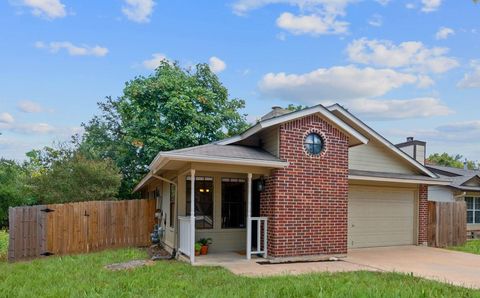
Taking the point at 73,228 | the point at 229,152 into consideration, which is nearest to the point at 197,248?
the point at 229,152

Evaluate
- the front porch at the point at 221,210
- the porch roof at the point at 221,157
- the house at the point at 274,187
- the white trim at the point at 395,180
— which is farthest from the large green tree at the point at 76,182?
the white trim at the point at 395,180

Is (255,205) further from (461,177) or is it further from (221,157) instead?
(461,177)

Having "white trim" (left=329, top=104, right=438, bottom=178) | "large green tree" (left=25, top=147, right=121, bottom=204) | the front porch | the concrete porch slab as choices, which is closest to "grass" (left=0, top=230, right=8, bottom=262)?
"large green tree" (left=25, top=147, right=121, bottom=204)

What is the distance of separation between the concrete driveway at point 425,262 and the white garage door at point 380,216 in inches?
16.8

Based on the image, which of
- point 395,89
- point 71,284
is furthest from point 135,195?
point 71,284

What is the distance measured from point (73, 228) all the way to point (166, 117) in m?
9.01

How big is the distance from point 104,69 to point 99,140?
838 centimetres

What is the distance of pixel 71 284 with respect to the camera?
720 centimetres

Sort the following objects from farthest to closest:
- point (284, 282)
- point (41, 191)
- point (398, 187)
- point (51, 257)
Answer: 1. point (41, 191)
2. point (398, 187)
3. point (51, 257)
4. point (284, 282)

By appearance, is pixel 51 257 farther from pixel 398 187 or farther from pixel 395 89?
pixel 395 89

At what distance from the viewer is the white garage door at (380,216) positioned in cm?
1301

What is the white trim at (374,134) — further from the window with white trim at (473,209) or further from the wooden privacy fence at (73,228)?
the wooden privacy fence at (73,228)

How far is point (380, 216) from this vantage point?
13.5 meters

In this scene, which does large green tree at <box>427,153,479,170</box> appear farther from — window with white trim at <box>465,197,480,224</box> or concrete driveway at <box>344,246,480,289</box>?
concrete driveway at <box>344,246,480,289</box>
